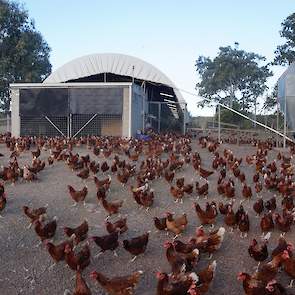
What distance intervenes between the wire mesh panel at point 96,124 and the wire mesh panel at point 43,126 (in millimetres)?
466

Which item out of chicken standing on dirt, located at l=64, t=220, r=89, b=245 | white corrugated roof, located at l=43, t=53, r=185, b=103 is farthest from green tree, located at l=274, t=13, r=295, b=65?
chicken standing on dirt, located at l=64, t=220, r=89, b=245

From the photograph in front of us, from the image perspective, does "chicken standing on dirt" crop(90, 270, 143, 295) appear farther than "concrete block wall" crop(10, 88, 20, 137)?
No

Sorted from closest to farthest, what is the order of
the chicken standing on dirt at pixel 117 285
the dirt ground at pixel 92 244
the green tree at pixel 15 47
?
the chicken standing on dirt at pixel 117 285
the dirt ground at pixel 92 244
the green tree at pixel 15 47

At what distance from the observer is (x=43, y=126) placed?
21.7 metres

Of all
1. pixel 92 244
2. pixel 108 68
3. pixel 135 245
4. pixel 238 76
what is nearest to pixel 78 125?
pixel 108 68

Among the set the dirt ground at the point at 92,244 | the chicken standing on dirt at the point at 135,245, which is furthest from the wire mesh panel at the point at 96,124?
the chicken standing on dirt at the point at 135,245

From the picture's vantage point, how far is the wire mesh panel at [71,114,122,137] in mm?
21406

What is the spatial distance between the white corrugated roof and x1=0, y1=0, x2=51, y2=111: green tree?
4104 mm

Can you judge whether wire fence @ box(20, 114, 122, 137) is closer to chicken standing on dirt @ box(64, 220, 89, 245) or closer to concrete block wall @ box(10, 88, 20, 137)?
concrete block wall @ box(10, 88, 20, 137)

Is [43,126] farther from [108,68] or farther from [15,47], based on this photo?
[15,47]

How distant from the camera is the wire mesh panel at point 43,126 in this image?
21547 millimetres

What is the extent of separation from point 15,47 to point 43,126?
48.3 ft

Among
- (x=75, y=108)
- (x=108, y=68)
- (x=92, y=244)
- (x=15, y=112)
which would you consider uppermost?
(x=108, y=68)

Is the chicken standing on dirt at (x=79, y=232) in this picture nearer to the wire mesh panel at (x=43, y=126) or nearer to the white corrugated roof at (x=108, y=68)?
the wire mesh panel at (x=43, y=126)
